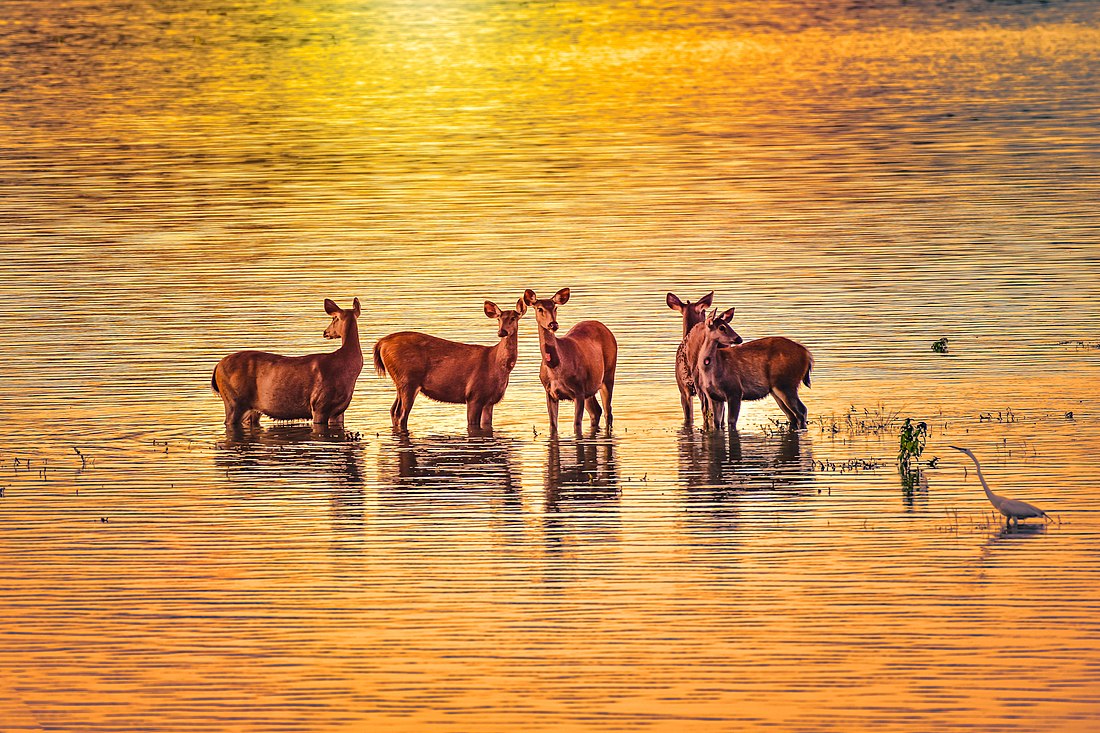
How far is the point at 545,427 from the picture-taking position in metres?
19.3

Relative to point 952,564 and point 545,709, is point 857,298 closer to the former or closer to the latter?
point 952,564

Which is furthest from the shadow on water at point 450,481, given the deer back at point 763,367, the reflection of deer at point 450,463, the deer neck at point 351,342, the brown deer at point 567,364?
the deer back at point 763,367

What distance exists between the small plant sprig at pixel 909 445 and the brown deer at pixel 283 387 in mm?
5052

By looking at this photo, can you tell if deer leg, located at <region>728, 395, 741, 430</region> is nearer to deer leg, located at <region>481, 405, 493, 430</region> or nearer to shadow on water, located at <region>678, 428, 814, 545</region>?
shadow on water, located at <region>678, 428, 814, 545</region>

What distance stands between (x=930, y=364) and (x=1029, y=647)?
1058 centimetres

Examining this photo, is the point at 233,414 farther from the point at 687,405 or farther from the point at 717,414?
the point at 717,414

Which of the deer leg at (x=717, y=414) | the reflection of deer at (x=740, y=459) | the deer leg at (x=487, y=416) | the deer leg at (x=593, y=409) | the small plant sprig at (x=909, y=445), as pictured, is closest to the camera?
the reflection of deer at (x=740, y=459)

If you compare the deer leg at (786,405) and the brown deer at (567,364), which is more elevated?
the brown deer at (567,364)

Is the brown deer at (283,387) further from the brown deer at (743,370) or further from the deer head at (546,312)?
the brown deer at (743,370)

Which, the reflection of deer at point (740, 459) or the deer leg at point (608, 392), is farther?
the deer leg at point (608, 392)

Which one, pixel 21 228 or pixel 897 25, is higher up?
pixel 897 25

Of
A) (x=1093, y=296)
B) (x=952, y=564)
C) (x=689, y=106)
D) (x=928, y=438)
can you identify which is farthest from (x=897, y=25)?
(x=952, y=564)

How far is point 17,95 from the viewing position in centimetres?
5303

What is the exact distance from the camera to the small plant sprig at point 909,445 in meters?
16.5
